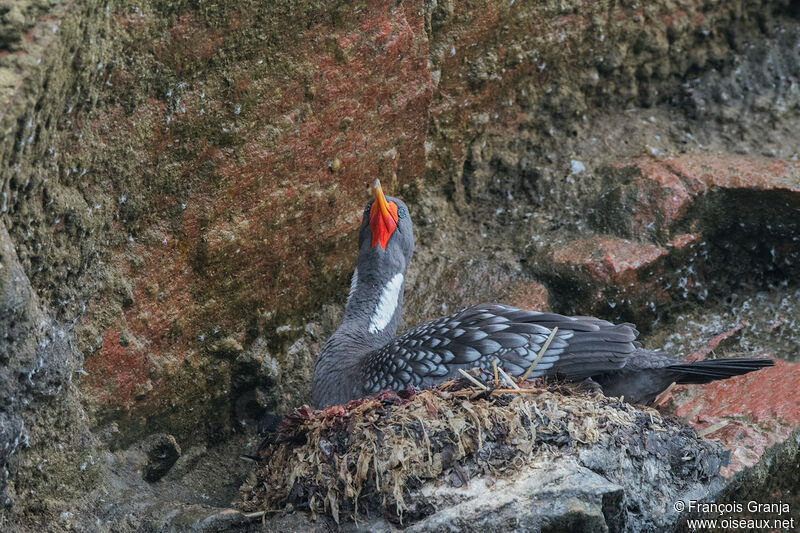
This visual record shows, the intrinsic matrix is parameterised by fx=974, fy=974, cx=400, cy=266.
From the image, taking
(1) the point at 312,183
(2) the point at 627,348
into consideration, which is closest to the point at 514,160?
(1) the point at 312,183

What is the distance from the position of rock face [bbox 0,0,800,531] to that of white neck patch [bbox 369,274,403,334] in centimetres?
41

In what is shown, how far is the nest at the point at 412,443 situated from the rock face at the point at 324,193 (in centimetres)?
52

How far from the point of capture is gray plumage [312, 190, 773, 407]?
14.2 feet

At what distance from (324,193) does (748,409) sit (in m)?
2.37

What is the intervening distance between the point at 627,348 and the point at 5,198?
2.63 metres

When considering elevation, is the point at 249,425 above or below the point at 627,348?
below

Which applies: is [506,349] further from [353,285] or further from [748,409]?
[748,409]

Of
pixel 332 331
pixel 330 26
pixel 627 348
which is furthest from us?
pixel 332 331

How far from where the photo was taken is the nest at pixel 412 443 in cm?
367

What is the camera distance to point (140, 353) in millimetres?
4445

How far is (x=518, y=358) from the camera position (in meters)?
4.34

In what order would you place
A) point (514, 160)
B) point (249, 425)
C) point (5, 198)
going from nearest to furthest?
point (5, 198) < point (249, 425) < point (514, 160)

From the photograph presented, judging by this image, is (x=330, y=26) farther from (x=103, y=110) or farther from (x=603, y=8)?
(x=603, y=8)

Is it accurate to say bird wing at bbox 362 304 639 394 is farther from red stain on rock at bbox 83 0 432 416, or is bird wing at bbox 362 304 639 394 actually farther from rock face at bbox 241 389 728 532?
red stain on rock at bbox 83 0 432 416
